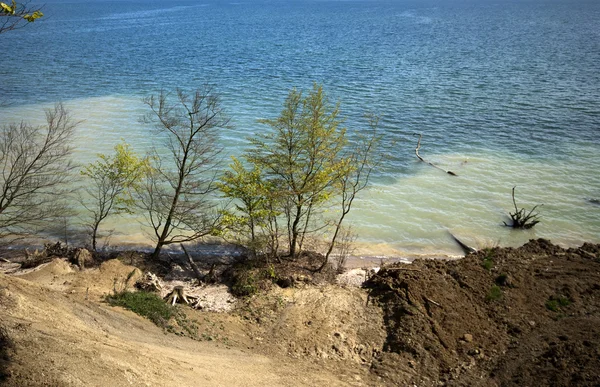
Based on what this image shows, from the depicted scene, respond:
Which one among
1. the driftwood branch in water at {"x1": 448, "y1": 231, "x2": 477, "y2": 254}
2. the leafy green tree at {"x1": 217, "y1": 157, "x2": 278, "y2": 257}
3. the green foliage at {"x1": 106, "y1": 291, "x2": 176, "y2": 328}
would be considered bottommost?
the driftwood branch in water at {"x1": 448, "y1": 231, "x2": 477, "y2": 254}

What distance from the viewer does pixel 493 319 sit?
14898mm

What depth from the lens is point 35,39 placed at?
6975 centimetres

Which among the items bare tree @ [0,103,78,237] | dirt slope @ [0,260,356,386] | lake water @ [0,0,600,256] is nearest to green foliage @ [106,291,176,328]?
dirt slope @ [0,260,356,386]

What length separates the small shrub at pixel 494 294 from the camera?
15693 millimetres

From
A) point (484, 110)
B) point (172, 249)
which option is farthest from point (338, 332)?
point (484, 110)

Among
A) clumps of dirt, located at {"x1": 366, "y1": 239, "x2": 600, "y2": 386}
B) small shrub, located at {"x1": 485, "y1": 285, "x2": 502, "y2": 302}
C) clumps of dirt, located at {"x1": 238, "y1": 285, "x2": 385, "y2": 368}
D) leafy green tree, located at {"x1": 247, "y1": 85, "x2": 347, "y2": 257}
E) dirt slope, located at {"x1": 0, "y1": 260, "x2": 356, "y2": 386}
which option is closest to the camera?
dirt slope, located at {"x1": 0, "y1": 260, "x2": 356, "y2": 386}

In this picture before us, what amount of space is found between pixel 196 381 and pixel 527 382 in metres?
8.18

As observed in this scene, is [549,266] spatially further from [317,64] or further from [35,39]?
[35,39]

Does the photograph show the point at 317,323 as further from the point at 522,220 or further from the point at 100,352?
the point at 522,220

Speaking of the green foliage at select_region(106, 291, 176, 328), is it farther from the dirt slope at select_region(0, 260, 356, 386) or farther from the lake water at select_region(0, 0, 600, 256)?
the lake water at select_region(0, 0, 600, 256)

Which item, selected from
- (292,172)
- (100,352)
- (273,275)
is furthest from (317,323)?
(100,352)

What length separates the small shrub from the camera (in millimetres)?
15693

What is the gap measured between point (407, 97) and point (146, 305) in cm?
3450

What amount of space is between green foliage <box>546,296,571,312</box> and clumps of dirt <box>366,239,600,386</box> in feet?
0.09
